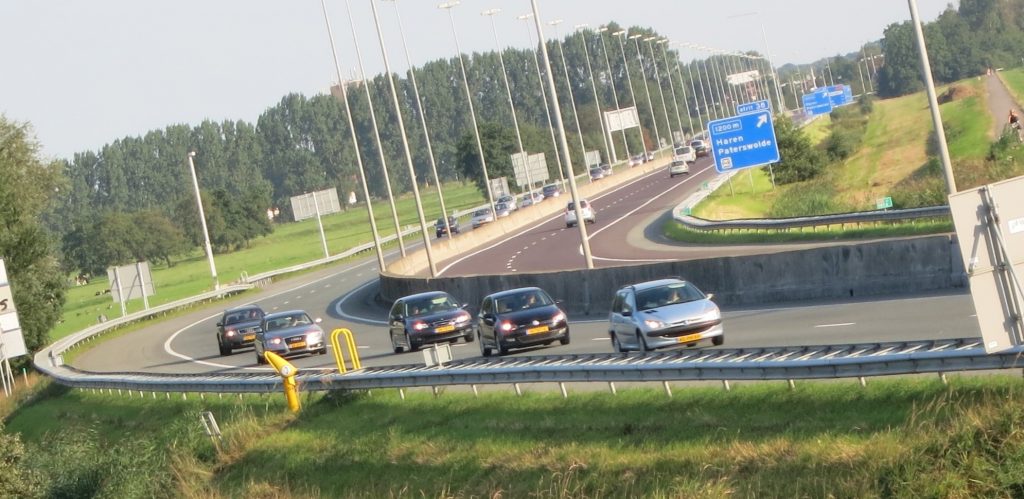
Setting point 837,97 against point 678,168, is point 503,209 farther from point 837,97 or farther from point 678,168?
point 837,97

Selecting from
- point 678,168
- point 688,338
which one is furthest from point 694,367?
point 678,168

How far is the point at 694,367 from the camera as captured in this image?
1773cm

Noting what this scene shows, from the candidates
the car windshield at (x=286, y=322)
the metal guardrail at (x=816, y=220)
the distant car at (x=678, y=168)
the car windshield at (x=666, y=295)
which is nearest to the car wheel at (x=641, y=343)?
the car windshield at (x=666, y=295)

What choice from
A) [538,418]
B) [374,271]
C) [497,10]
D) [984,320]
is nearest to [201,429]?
[538,418]

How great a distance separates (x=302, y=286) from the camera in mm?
83875

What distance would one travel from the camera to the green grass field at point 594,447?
13.0 metres

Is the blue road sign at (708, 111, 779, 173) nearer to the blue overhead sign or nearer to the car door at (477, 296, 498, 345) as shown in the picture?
the car door at (477, 296, 498, 345)

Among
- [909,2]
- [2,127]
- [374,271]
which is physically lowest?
[374,271]

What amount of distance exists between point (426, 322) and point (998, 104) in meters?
95.4

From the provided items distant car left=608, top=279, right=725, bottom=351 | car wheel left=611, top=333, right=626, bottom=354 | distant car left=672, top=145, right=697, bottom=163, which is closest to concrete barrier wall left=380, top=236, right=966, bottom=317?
distant car left=608, top=279, right=725, bottom=351

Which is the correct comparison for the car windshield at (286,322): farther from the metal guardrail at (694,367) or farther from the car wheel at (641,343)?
Answer: the car wheel at (641,343)

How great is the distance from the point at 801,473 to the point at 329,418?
502 inches

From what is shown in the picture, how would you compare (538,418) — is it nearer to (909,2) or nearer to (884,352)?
(884,352)

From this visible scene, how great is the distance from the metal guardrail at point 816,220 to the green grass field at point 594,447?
81.4 feet
